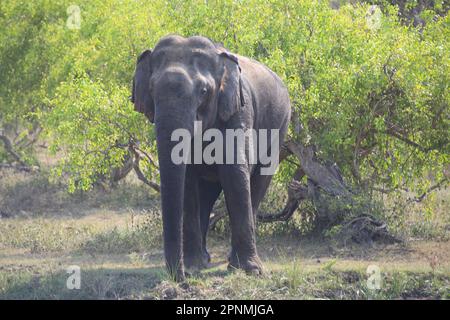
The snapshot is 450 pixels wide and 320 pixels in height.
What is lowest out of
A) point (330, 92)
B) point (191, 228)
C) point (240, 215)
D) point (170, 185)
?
point (191, 228)

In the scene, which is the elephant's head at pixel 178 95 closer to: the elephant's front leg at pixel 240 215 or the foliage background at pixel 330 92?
the elephant's front leg at pixel 240 215

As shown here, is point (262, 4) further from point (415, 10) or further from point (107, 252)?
point (415, 10)

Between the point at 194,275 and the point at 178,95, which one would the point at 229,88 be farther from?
the point at 194,275

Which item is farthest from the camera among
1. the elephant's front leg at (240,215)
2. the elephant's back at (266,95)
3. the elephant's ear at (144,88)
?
the elephant's back at (266,95)

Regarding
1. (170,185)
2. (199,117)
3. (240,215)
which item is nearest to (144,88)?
(199,117)

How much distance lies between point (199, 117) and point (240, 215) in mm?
1094

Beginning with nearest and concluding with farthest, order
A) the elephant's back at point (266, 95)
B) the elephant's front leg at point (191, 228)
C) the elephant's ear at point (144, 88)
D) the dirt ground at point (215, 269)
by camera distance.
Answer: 1. the dirt ground at point (215, 269)
2. the elephant's ear at point (144, 88)
3. the elephant's front leg at point (191, 228)
4. the elephant's back at point (266, 95)

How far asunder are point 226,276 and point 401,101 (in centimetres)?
356

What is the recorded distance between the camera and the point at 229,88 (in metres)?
9.35

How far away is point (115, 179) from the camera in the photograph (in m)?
16.2

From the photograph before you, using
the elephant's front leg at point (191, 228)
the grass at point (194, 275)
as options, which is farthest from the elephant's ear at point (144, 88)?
the grass at point (194, 275)

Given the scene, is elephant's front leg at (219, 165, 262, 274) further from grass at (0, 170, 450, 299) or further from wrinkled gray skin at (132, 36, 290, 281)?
grass at (0, 170, 450, 299)

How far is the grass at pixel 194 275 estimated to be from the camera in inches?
356
